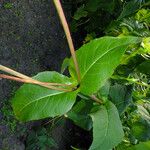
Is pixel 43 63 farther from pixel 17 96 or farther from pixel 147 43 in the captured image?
pixel 17 96

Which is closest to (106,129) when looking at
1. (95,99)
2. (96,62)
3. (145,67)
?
(95,99)

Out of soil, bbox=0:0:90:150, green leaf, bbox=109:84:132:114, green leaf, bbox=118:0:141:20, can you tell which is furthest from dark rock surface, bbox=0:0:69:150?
green leaf, bbox=109:84:132:114

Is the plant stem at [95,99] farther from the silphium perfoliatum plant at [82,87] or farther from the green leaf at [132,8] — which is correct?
the green leaf at [132,8]

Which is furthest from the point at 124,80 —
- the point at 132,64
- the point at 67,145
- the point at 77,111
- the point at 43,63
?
the point at 67,145

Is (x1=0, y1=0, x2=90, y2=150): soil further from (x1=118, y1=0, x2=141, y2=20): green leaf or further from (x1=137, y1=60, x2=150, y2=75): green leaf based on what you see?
(x1=137, y1=60, x2=150, y2=75): green leaf

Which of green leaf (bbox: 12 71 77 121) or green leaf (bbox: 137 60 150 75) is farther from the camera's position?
green leaf (bbox: 137 60 150 75)

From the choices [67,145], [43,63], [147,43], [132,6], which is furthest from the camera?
[67,145]

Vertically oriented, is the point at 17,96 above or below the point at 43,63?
above

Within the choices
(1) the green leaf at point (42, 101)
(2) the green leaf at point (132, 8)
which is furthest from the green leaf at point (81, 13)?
(1) the green leaf at point (42, 101)
